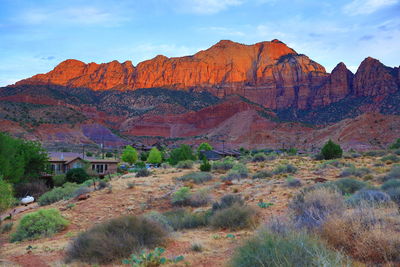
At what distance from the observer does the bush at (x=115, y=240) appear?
7.83m

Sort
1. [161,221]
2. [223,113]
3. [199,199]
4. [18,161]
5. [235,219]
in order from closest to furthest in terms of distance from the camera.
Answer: [235,219] < [161,221] < [199,199] < [18,161] < [223,113]

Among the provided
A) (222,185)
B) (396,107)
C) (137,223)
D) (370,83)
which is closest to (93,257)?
(137,223)

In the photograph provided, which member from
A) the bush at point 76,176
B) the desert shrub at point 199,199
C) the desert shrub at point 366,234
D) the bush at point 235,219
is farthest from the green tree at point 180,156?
the desert shrub at point 366,234

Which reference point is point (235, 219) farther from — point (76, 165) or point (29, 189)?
point (76, 165)

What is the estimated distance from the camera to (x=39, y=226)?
45.1 ft

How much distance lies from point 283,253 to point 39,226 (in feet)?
40.2

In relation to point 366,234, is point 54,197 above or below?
below

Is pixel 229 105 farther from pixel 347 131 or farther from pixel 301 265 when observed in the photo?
pixel 301 265

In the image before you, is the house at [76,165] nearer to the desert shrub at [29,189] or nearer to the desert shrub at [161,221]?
the desert shrub at [29,189]

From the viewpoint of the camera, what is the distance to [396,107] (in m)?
108

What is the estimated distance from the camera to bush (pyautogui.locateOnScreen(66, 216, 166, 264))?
783cm

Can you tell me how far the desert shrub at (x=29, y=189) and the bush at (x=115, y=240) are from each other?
24.3 m

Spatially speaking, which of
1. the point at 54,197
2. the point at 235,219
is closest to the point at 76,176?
the point at 54,197

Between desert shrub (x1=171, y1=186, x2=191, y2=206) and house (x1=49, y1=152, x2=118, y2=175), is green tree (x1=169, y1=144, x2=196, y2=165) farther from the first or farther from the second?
desert shrub (x1=171, y1=186, x2=191, y2=206)
